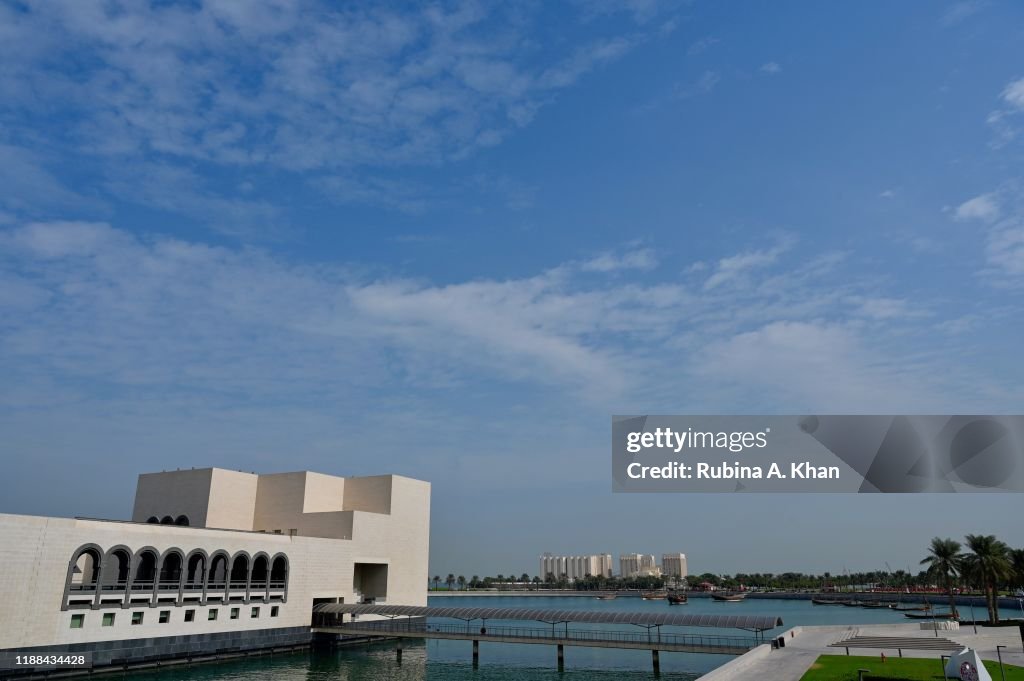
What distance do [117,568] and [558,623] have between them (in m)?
36.7

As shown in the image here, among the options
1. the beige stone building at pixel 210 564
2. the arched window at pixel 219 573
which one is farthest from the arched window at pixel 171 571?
the arched window at pixel 219 573

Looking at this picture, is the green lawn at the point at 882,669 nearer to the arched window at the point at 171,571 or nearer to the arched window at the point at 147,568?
the arched window at the point at 171,571

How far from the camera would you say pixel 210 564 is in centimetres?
5719

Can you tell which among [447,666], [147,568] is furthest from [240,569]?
[447,666]

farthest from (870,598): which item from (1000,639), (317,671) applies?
(317,671)

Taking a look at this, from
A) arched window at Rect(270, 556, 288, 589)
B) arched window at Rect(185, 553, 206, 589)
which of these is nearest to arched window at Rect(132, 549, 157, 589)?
arched window at Rect(185, 553, 206, 589)

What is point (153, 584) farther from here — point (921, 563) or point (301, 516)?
point (921, 563)

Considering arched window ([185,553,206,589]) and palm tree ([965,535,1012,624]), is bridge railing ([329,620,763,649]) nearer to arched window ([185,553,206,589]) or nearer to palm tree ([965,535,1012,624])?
arched window ([185,553,206,589])

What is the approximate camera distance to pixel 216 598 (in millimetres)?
56469

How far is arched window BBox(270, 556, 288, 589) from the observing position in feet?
206

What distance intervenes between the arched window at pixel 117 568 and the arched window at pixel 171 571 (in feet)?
9.16

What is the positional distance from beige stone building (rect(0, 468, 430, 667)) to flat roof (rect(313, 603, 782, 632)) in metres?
4.91

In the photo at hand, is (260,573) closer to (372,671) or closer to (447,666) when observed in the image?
(372,671)

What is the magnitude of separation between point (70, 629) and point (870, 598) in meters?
188
